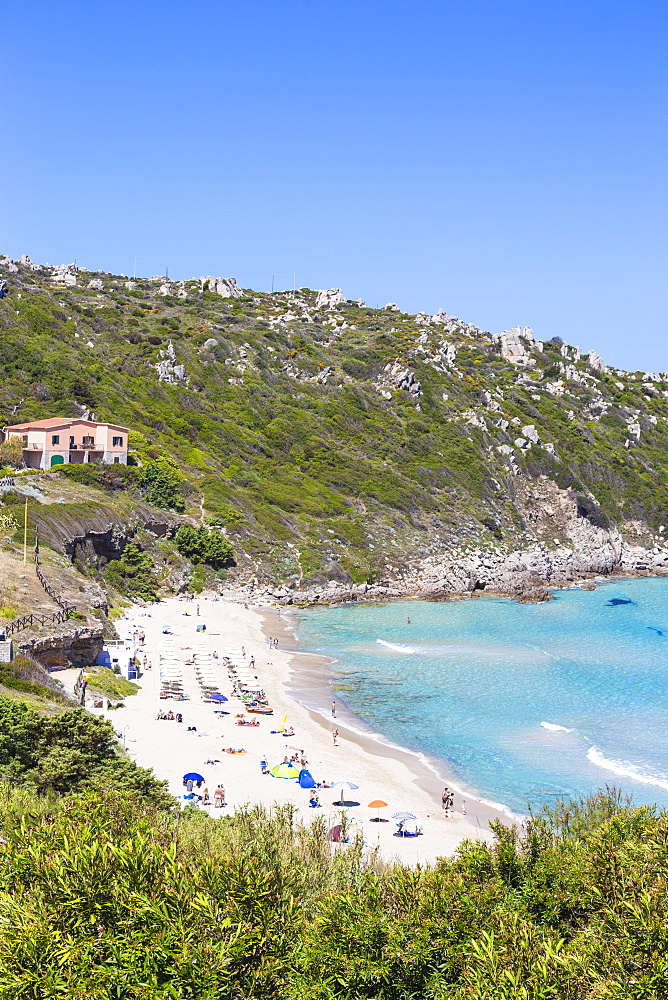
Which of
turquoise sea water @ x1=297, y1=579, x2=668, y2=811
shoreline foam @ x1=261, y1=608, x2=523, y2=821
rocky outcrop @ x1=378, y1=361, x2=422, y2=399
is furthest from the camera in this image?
rocky outcrop @ x1=378, y1=361, x2=422, y2=399

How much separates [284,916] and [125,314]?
112 m

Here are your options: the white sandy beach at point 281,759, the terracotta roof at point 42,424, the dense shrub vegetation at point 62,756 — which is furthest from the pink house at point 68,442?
the dense shrub vegetation at point 62,756

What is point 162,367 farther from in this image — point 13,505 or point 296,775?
point 296,775

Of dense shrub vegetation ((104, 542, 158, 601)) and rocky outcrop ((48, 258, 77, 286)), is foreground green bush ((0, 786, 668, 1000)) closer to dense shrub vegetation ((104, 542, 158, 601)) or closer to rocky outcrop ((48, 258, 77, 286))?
dense shrub vegetation ((104, 542, 158, 601))

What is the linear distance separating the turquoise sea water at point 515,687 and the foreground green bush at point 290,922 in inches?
602

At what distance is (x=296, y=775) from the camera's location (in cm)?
2828

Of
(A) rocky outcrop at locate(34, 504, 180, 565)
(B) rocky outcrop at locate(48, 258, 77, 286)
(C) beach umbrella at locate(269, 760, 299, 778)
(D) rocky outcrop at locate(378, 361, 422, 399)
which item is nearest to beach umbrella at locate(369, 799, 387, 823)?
(C) beach umbrella at locate(269, 760, 299, 778)

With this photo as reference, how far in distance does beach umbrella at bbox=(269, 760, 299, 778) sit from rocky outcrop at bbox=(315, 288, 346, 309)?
14118 cm

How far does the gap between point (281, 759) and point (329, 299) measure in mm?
144218

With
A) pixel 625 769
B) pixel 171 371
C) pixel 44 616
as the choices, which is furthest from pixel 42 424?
pixel 625 769

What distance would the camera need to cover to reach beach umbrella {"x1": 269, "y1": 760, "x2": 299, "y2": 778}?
28250mm

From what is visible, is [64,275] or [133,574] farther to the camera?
[64,275]

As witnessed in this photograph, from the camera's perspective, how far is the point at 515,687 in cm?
4503

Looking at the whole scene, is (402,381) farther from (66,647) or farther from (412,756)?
(412,756)
